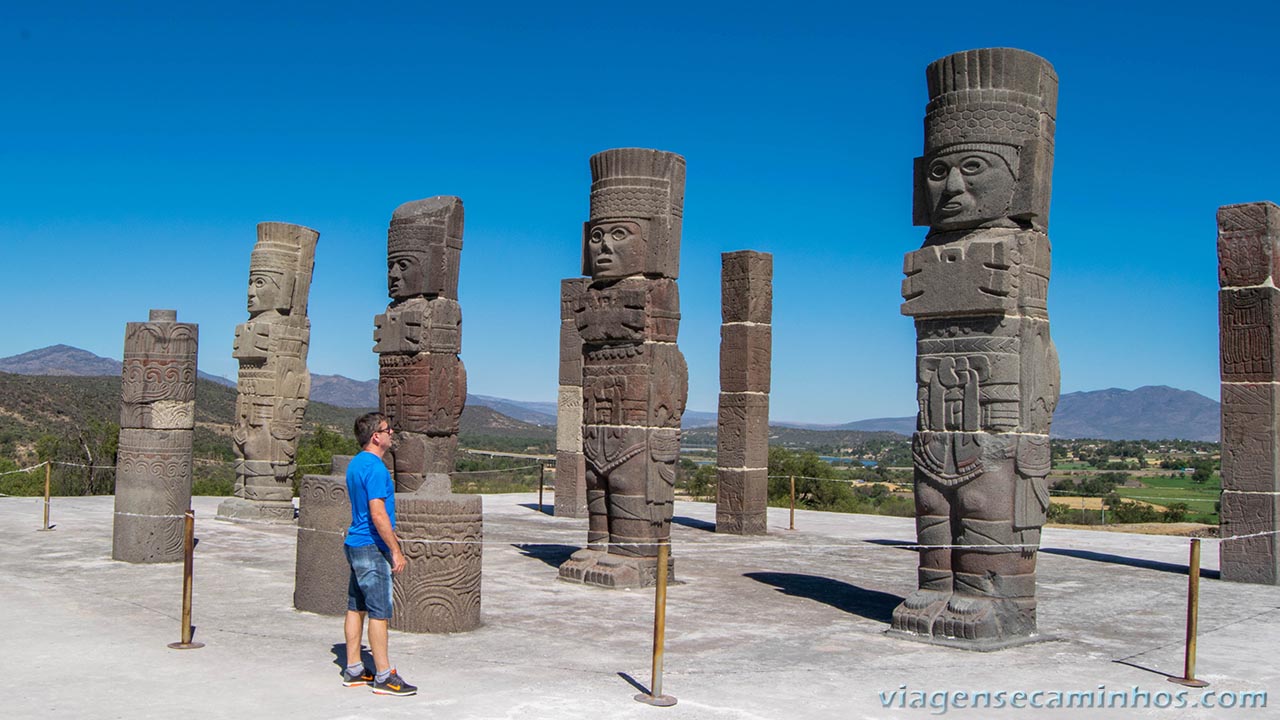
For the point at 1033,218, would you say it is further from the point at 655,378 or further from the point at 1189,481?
the point at 1189,481

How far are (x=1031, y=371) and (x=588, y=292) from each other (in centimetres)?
470

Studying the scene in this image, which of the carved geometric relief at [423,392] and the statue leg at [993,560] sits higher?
the carved geometric relief at [423,392]

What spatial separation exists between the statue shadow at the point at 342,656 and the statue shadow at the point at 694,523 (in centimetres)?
936

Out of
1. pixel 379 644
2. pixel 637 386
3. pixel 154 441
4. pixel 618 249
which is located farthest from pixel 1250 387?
pixel 154 441

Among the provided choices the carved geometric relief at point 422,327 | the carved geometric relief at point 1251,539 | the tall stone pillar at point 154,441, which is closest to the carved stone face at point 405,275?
the carved geometric relief at point 422,327

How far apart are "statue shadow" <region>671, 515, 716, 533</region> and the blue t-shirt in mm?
10205

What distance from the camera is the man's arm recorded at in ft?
20.8

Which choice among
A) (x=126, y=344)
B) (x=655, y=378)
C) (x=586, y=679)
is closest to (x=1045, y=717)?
(x=586, y=679)

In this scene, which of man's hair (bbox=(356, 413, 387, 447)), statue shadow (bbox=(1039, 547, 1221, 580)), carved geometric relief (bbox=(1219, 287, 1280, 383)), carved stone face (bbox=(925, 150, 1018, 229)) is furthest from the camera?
statue shadow (bbox=(1039, 547, 1221, 580))

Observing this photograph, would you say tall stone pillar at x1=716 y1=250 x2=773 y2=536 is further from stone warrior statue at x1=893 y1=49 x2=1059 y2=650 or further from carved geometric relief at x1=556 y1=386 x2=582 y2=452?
stone warrior statue at x1=893 y1=49 x2=1059 y2=650

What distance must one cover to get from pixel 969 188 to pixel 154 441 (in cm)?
845

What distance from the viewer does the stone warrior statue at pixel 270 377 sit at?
1562 cm

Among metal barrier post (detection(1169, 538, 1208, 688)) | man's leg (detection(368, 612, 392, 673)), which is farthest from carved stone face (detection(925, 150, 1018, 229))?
man's leg (detection(368, 612, 392, 673))

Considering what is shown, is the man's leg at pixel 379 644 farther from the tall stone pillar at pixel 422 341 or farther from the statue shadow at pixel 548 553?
the tall stone pillar at pixel 422 341
